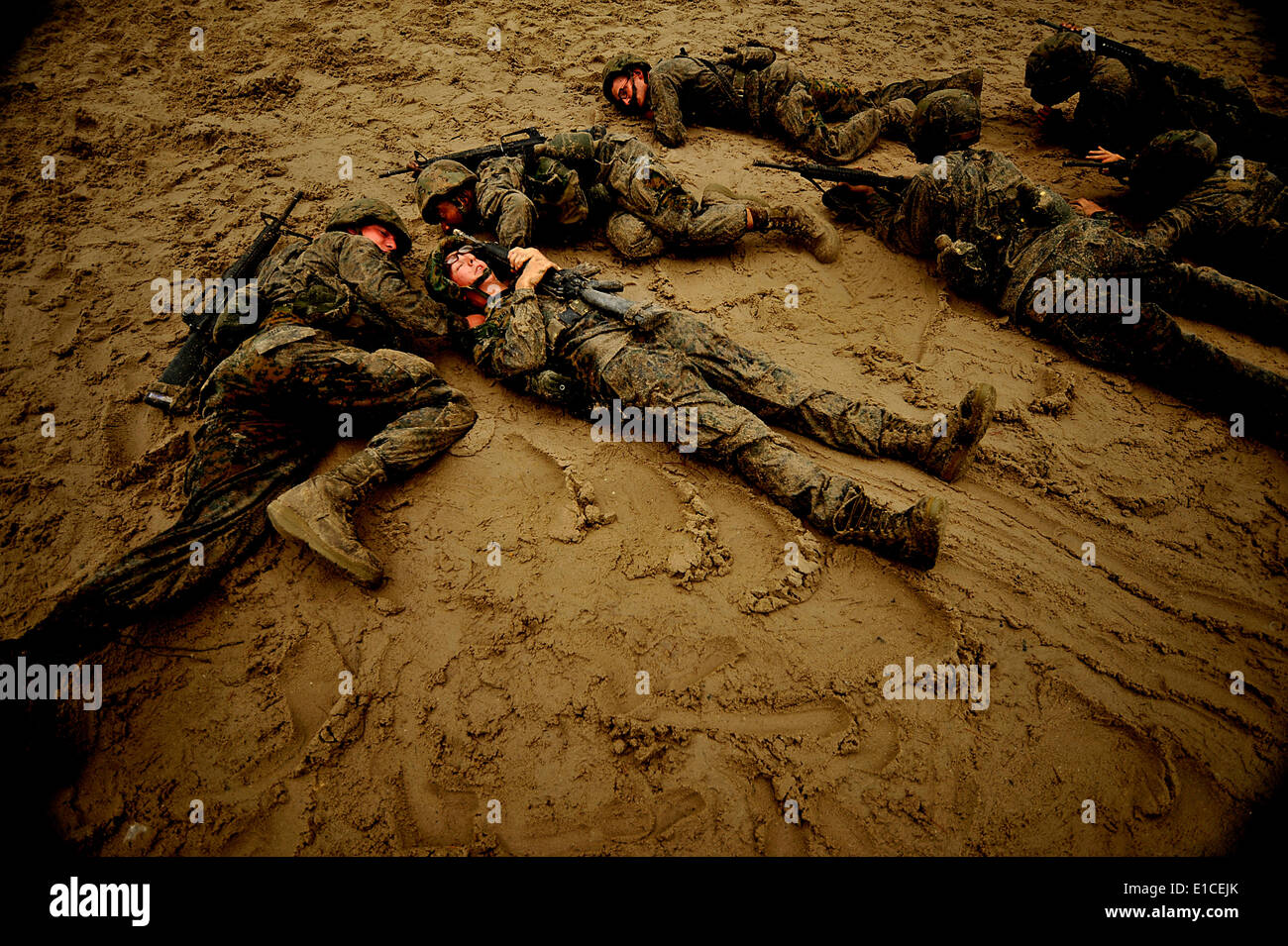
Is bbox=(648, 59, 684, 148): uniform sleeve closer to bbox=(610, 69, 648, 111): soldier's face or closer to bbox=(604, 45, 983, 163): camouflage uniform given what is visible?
bbox=(604, 45, 983, 163): camouflage uniform

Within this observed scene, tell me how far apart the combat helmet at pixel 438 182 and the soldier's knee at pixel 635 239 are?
107cm

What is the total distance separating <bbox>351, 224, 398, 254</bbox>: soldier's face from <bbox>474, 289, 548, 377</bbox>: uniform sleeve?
1.00m

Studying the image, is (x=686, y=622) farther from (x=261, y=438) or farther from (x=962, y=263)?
(x=962, y=263)

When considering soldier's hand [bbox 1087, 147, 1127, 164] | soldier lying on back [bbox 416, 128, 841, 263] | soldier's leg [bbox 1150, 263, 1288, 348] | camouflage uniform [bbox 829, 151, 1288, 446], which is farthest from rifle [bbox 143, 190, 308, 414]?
soldier's hand [bbox 1087, 147, 1127, 164]

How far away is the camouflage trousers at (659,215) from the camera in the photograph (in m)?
3.91

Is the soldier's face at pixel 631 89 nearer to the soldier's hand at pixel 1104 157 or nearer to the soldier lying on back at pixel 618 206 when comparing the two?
the soldier lying on back at pixel 618 206

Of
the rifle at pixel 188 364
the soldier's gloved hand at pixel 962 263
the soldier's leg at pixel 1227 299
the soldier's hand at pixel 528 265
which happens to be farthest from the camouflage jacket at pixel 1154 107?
the rifle at pixel 188 364

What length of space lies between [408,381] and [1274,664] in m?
3.85

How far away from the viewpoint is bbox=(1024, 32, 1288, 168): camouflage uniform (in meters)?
4.23

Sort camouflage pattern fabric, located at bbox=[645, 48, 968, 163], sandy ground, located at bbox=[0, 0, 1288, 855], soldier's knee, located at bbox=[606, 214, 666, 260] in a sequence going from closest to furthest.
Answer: sandy ground, located at bbox=[0, 0, 1288, 855] → soldier's knee, located at bbox=[606, 214, 666, 260] → camouflage pattern fabric, located at bbox=[645, 48, 968, 163]

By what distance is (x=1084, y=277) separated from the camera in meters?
3.17

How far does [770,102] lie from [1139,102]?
3022 mm

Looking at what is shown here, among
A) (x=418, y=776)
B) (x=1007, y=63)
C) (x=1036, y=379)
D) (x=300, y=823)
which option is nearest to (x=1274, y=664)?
(x=1036, y=379)

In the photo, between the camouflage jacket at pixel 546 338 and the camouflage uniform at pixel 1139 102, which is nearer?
the camouflage jacket at pixel 546 338
